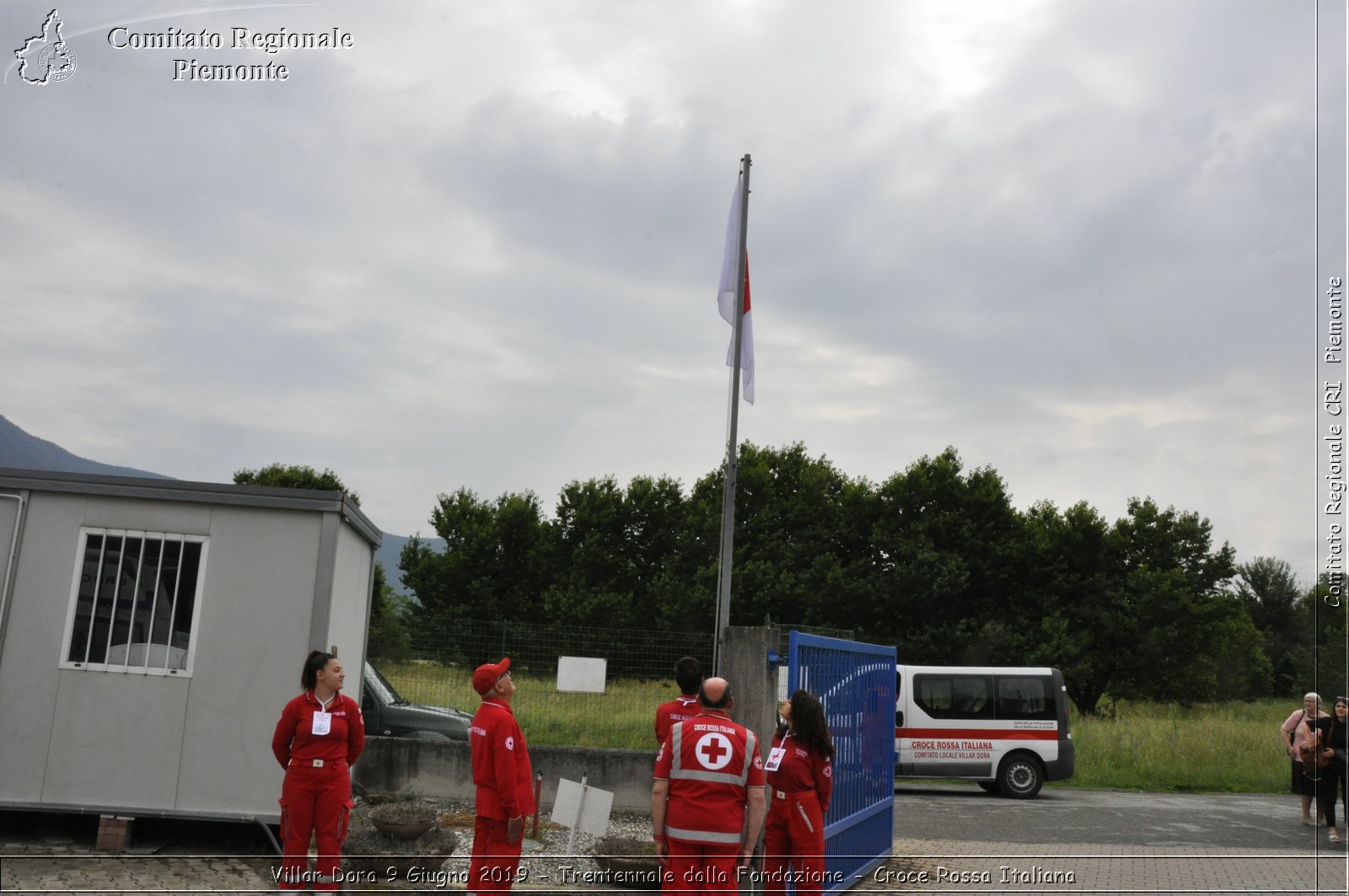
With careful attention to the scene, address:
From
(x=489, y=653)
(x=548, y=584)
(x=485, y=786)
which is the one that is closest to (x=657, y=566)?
(x=548, y=584)

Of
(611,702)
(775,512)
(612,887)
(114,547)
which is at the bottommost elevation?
(612,887)

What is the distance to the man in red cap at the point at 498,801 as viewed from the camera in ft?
22.6

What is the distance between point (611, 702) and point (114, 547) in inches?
266

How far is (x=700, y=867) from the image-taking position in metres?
5.89

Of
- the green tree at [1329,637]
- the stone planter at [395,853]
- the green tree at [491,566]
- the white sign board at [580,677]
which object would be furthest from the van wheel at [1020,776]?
the green tree at [491,566]

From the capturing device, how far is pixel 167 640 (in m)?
9.57

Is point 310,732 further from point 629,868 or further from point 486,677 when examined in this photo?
point 629,868

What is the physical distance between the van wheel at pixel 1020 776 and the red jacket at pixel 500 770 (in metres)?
14.0

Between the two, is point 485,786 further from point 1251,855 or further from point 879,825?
point 1251,855

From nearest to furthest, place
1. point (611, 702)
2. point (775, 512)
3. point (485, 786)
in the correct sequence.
→ point (485, 786)
point (611, 702)
point (775, 512)

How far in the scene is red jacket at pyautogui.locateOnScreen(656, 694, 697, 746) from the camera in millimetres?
7738

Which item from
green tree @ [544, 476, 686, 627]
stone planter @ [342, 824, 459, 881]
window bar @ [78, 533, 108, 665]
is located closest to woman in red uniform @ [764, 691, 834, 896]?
stone planter @ [342, 824, 459, 881]

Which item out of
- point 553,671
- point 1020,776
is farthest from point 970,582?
point 553,671

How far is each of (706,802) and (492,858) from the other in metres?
1.83
